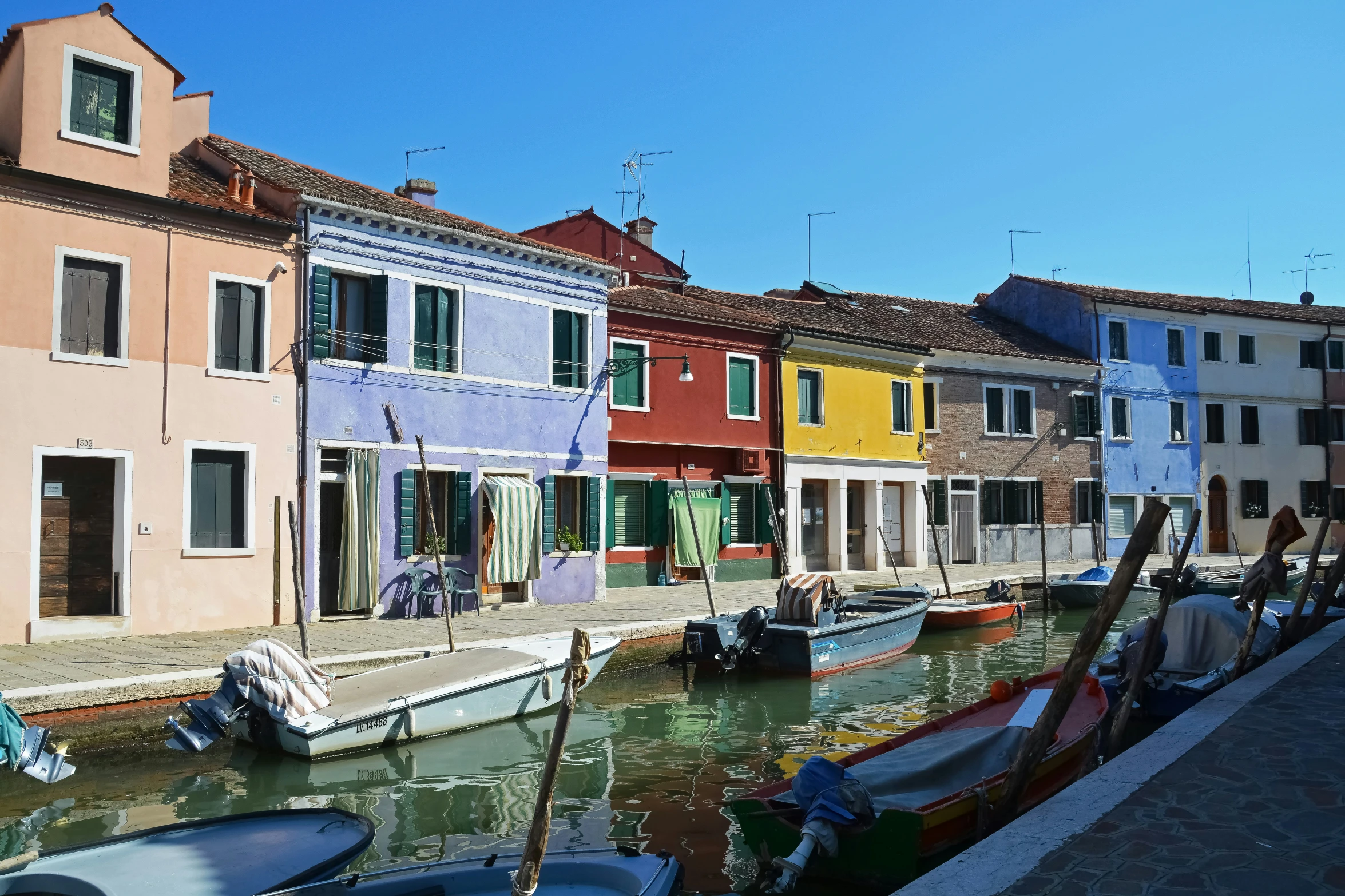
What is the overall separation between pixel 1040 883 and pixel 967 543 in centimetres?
2572

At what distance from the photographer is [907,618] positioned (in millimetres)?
17266

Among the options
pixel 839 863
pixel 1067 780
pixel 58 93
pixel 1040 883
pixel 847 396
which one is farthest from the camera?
pixel 847 396

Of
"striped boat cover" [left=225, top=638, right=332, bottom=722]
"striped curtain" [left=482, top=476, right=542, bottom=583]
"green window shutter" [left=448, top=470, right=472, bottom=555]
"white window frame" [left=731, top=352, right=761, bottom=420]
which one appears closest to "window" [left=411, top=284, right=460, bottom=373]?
"green window shutter" [left=448, top=470, right=472, bottom=555]

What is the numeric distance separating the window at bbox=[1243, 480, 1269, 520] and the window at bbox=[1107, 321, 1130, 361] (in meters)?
6.53

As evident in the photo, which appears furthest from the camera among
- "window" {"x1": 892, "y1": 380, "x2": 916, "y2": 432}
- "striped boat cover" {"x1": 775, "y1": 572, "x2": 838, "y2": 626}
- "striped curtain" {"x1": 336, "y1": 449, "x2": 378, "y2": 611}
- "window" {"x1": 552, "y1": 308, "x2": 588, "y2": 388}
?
"window" {"x1": 892, "y1": 380, "x2": 916, "y2": 432}

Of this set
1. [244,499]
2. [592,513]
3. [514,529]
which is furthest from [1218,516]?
[244,499]

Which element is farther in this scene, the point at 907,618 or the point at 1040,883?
the point at 907,618

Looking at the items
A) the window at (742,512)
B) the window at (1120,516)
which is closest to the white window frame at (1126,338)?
the window at (1120,516)

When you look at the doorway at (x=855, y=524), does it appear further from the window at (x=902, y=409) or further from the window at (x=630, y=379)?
the window at (x=630, y=379)

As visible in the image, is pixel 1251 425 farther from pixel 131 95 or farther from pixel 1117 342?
pixel 131 95

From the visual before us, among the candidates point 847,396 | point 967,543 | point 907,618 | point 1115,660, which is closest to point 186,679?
point 1115,660

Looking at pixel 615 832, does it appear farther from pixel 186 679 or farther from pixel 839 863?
pixel 186 679

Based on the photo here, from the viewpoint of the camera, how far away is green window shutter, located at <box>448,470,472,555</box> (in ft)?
57.3

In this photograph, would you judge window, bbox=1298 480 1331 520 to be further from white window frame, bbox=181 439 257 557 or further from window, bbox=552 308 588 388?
white window frame, bbox=181 439 257 557
